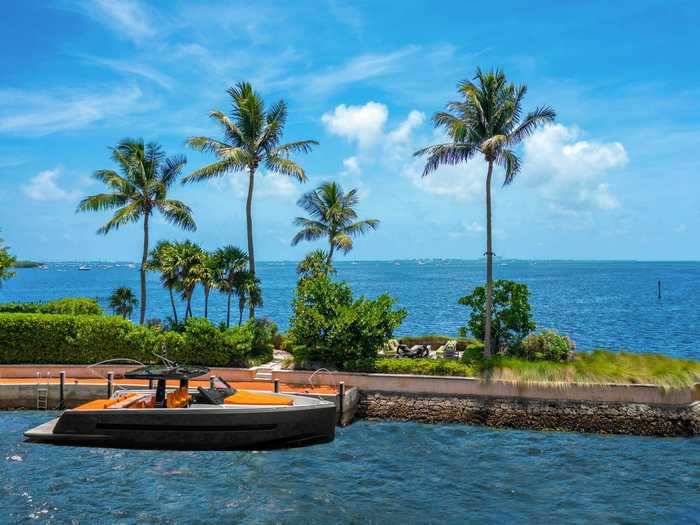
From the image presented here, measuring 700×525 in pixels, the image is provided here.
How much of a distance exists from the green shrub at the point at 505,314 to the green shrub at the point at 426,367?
294 cm

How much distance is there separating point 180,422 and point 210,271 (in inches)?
498

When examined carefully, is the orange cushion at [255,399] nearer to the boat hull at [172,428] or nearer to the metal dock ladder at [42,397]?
the boat hull at [172,428]

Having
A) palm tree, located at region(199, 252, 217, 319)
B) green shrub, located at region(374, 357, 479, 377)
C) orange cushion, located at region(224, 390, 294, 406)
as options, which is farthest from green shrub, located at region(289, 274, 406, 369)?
orange cushion, located at region(224, 390, 294, 406)

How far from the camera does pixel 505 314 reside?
29.4m

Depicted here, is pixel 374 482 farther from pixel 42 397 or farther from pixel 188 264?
pixel 188 264

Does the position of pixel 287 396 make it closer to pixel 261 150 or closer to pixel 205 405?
pixel 205 405

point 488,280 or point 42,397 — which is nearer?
point 42,397

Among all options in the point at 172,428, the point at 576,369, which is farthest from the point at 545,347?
the point at 172,428

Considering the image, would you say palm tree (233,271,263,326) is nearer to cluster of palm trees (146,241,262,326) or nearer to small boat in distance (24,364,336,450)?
cluster of palm trees (146,241,262,326)

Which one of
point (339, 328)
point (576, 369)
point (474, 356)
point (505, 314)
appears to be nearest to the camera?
point (576, 369)

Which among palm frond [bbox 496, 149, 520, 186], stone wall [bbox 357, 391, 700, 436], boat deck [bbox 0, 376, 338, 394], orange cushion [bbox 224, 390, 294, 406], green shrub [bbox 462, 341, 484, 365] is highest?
palm frond [bbox 496, 149, 520, 186]

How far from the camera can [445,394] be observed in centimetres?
2572

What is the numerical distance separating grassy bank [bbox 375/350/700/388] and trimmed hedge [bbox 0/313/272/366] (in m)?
7.63

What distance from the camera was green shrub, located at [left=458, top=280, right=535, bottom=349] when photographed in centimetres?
2917
